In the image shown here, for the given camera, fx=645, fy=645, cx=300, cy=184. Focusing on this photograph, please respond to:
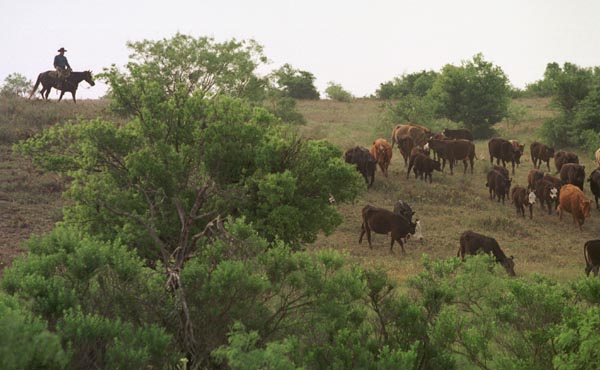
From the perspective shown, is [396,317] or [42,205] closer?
[396,317]

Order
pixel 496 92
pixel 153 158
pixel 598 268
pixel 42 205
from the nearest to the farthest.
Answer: pixel 153 158, pixel 598 268, pixel 42 205, pixel 496 92

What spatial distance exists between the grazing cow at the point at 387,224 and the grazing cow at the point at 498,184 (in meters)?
6.51

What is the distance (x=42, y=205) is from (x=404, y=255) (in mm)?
12372

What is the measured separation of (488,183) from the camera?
25953mm

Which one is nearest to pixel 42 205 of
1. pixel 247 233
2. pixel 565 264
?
pixel 247 233

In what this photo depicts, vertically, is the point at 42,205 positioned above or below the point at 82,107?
below

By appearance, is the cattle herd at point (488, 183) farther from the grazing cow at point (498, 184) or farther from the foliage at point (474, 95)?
the foliage at point (474, 95)

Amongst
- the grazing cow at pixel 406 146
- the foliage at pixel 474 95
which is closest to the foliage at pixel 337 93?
the foliage at pixel 474 95

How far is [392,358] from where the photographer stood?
731cm

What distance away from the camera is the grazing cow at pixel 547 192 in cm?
2423

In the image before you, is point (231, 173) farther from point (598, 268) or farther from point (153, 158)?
point (598, 268)

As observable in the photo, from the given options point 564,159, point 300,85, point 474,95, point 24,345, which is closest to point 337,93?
point 300,85

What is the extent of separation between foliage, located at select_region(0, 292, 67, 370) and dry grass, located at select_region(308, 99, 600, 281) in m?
9.17

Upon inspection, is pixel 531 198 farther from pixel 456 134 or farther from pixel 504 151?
pixel 456 134
